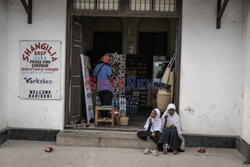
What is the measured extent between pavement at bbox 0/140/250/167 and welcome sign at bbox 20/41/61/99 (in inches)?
47.2

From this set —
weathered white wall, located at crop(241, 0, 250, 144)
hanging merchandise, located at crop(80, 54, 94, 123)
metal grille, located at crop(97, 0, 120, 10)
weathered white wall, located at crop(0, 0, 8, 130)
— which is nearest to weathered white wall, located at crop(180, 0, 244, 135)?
weathered white wall, located at crop(241, 0, 250, 144)

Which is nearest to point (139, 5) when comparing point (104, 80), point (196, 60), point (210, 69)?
point (196, 60)

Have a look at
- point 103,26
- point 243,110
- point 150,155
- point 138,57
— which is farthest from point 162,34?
point 150,155

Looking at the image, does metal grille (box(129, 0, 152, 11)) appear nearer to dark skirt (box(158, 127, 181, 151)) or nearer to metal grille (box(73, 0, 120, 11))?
metal grille (box(73, 0, 120, 11))

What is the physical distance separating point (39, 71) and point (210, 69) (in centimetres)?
397

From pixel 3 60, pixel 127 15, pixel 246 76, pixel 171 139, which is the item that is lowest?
pixel 171 139

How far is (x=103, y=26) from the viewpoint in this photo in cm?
1111

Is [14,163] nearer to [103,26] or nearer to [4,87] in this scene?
[4,87]

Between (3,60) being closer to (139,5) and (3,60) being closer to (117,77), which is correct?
(117,77)

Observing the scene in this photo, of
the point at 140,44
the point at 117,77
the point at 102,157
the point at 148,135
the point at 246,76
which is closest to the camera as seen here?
the point at 102,157

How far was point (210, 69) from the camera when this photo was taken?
6418 millimetres

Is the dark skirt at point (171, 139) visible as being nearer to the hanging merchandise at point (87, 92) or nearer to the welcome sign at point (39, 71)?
the hanging merchandise at point (87, 92)

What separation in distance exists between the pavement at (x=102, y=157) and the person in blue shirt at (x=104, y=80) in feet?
6.64

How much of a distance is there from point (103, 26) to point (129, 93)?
9.51ft
